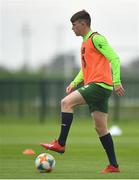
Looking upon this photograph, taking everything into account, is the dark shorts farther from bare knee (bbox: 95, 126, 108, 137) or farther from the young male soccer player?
bare knee (bbox: 95, 126, 108, 137)

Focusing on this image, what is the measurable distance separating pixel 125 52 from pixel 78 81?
30101mm

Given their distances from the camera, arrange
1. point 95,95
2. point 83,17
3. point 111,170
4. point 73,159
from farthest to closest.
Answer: point 73,159, point 83,17, point 111,170, point 95,95

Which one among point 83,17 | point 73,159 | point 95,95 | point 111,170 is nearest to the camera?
point 95,95

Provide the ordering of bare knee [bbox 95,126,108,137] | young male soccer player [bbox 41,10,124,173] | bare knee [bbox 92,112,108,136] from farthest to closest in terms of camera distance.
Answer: bare knee [bbox 95,126,108,137], bare knee [bbox 92,112,108,136], young male soccer player [bbox 41,10,124,173]

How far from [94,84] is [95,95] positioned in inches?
6.8

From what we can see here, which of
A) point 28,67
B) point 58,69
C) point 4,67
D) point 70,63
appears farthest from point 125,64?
point 28,67

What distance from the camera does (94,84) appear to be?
42.2 feet

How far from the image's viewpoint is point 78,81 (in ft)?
45.2

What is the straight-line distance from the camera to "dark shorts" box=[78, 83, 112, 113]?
1283 centimetres

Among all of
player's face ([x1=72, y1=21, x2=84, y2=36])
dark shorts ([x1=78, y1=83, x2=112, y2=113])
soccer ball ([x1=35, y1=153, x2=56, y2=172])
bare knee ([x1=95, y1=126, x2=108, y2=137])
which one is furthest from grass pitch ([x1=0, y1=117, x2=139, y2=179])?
player's face ([x1=72, y1=21, x2=84, y2=36])

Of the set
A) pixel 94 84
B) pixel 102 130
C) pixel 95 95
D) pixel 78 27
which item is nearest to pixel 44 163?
pixel 102 130

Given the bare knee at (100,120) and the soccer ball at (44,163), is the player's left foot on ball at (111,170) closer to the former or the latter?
the bare knee at (100,120)

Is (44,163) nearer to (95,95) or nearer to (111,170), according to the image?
(111,170)

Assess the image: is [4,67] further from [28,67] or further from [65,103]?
[65,103]
